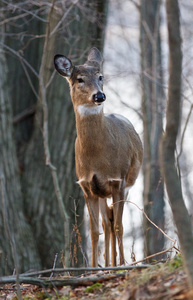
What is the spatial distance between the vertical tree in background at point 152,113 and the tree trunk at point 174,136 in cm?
643

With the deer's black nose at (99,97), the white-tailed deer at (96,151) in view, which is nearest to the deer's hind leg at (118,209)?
the white-tailed deer at (96,151)

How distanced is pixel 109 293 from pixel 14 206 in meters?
6.24

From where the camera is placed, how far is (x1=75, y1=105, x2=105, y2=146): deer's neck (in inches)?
290

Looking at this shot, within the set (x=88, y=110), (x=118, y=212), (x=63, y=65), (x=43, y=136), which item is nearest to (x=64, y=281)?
(x=118, y=212)

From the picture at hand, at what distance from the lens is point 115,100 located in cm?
1725

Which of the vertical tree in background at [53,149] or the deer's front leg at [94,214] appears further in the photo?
the vertical tree in background at [53,149]

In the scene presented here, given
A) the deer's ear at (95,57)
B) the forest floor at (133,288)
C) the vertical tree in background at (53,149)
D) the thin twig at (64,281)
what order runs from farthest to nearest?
1. the vertical tree in background at (53,149)
2. the deer's ear at (95,57)
3. the thin twig at (64,281)
4. the forest floor at (133,288)

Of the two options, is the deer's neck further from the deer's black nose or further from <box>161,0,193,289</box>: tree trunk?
<box>161,0,193,289</box>: tree trunk

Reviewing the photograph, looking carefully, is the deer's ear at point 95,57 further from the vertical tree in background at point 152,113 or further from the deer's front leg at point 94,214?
the vertical tree in background at point 152,113

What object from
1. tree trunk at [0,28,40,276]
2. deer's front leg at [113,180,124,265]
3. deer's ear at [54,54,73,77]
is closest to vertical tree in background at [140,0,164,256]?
tree trunk at [0,28,40,276]

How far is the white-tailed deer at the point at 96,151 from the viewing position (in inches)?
287

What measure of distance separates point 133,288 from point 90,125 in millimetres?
3252

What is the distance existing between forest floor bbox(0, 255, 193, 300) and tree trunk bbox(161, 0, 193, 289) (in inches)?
13.3

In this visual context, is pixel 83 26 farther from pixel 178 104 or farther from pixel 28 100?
pixel 178 104
